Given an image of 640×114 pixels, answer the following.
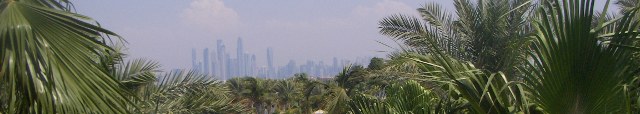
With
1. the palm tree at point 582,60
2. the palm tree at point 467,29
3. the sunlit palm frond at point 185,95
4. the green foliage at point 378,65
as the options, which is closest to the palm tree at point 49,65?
the palm tree at point 582,60

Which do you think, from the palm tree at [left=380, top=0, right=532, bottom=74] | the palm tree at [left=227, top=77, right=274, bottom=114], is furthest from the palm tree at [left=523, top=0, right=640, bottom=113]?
the palm tree at [left=227, top=77, right=274, bottom=114]

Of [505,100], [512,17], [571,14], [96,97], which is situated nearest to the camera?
[96,97]

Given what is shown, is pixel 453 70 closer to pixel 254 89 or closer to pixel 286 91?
pixel 254 89

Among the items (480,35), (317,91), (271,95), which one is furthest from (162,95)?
(271,95)

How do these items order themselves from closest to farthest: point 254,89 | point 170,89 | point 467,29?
1. point 170,89
2. point 467,29
3. point 254,89

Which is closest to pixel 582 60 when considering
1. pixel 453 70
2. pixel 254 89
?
pixel 453 70

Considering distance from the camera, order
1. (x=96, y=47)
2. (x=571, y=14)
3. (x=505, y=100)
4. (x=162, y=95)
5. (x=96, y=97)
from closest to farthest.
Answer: (x=96, y=97) < (x=96, y=47) < (x=571, y=14) < (x=505, y=100) < (x=162, y=95)

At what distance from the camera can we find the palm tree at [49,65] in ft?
6.48

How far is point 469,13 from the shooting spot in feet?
34.7

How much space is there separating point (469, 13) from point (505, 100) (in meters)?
6.88

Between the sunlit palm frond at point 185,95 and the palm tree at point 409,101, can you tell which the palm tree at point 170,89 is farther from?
the palm tree at point 409,101

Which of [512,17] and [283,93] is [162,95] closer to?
[512,17]

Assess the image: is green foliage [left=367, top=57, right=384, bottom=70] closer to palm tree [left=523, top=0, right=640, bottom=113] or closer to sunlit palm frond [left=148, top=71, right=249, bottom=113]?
sunlit palm frond [left=148, top=71, right=249, bottom=113]

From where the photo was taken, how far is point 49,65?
6.47 feet
